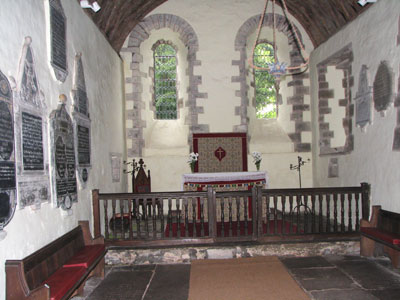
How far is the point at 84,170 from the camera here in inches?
174

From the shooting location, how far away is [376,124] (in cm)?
498

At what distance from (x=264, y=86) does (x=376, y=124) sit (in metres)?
Result: 3.85

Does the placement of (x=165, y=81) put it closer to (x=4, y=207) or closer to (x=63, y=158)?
(x=63, y=158)

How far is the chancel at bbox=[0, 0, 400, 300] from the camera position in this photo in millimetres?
3039

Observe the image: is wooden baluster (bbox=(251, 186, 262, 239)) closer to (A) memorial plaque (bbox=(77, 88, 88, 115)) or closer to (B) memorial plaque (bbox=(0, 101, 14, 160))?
(A) memorial plaque (bbox=(77, 88, 88, 115))

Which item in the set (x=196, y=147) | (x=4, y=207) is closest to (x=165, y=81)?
(x=196, y=147)

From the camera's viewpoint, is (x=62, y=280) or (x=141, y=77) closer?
(x=62, y=280)

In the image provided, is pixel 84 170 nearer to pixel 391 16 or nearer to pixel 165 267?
pixel 165 267

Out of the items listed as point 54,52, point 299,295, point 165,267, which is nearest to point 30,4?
point 54,52

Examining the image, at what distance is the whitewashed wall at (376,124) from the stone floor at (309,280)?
95 cm

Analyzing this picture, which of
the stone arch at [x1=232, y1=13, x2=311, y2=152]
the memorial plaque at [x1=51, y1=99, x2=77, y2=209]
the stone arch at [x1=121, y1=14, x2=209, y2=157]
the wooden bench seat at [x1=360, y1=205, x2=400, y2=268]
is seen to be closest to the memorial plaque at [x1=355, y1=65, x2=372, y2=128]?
the wooden bench seat at [x1=360, y1=205, x2=400, y2=268]

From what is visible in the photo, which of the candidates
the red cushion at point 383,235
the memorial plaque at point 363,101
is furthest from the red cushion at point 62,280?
the memorial plaque at point 363,101

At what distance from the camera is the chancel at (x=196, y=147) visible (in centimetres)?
304

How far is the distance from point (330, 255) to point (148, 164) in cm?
447
